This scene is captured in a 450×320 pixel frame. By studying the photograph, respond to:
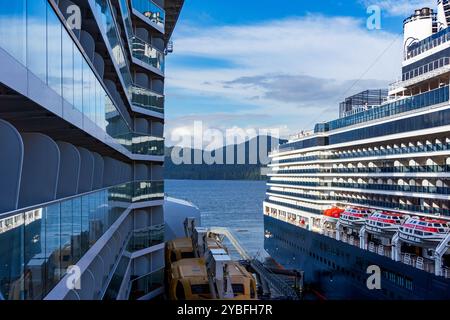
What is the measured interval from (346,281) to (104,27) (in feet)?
66.2

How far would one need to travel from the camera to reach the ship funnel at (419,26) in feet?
109

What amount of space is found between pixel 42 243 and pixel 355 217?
2527cm

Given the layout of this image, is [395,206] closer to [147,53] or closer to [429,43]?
[429,43]

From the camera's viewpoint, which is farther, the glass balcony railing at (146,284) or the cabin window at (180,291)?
the glass balcony railing at (146,284)

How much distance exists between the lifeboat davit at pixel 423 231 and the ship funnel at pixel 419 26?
15054mm

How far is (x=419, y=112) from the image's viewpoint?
2498 centimetres

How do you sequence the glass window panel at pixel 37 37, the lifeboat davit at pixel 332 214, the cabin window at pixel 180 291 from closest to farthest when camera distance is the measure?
the glass window panel at pixel 37 37 < the cabin window at pixel 180 291 < the lifeboat davit at pixel 332 214

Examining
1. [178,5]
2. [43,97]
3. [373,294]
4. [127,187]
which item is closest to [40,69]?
[43,97]

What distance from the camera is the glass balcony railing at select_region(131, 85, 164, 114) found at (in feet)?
54.9

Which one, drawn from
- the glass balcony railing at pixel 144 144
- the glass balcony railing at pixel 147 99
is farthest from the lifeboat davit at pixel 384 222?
the glass balcony railing at pixel 147 99

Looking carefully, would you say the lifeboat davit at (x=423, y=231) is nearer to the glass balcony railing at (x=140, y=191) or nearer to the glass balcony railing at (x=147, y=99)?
the glass balcony railing at (x=140, y=191)

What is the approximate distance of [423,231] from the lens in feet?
69.4
